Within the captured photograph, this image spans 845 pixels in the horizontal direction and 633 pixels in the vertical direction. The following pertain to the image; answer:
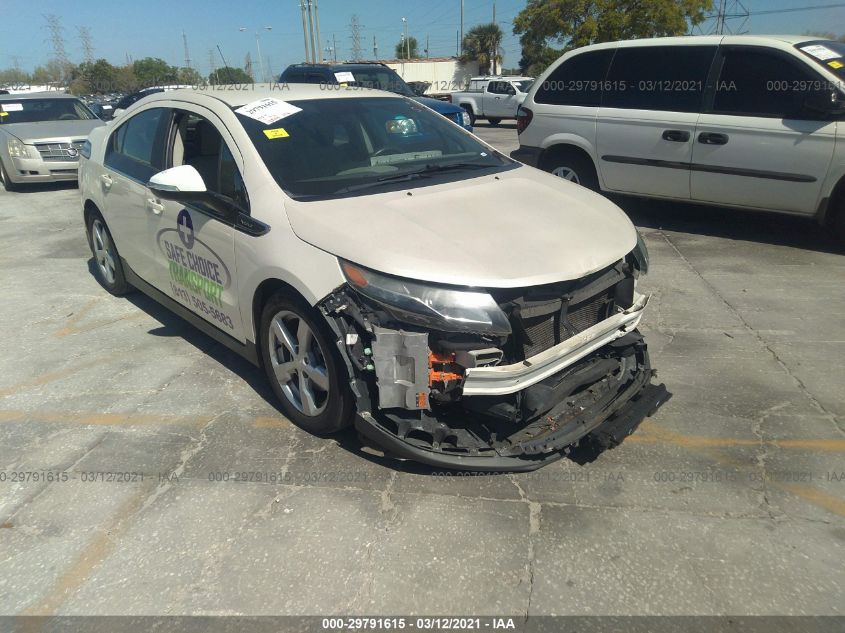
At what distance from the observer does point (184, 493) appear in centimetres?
296

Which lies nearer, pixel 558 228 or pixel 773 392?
pixel 558 228

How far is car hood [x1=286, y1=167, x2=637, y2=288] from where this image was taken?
8.74 feet

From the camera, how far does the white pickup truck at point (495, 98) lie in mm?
21188

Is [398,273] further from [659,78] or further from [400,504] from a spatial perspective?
[659,78]

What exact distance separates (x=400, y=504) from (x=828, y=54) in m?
6.03

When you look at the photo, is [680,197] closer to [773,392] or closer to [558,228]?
[773,392]

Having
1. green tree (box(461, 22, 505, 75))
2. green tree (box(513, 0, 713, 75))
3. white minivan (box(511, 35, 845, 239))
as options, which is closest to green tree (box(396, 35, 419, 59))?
green tree (box(461, 22, 505, 75))

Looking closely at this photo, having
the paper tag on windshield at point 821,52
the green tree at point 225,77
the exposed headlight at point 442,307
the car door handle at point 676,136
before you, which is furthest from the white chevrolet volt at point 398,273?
the paper tag on windshield at point 821,52

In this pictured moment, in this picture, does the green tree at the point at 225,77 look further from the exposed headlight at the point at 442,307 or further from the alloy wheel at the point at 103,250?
the exposed headlight at the point at 442,307

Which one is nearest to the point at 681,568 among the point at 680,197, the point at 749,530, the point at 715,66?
the point at 749,530

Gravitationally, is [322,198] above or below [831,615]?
above

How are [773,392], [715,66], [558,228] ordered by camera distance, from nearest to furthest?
[558,228]
[773,392]
[715,66]

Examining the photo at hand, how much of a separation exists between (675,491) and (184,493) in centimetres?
228

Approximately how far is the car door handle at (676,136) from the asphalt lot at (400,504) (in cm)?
265
